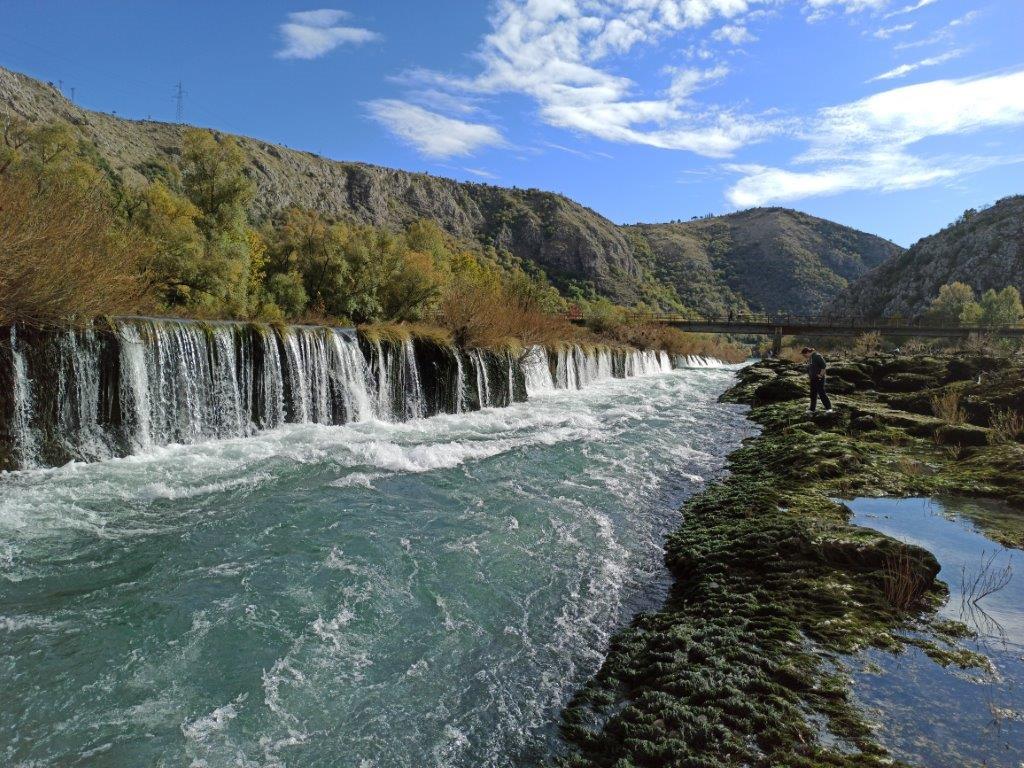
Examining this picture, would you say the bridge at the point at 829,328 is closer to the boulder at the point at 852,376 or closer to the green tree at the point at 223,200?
the boulder at the point at 852,376

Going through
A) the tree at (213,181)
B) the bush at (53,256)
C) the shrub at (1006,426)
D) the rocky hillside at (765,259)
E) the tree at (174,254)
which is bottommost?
the shrub at (1006,426)

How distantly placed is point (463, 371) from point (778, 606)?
52.0 feet

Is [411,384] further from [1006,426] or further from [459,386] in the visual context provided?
[1006,426]

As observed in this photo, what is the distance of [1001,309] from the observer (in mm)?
61312

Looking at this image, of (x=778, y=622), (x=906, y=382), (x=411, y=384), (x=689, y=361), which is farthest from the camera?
(x=689, y=361)

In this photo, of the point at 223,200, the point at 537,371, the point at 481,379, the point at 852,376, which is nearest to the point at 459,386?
the point at 481,379

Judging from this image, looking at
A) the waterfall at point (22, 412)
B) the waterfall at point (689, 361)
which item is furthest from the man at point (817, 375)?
the waterfall at point (689, 361)

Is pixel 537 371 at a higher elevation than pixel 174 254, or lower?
lower

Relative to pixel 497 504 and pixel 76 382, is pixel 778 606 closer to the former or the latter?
pixel 497 504

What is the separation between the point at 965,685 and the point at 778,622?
1.30 meters

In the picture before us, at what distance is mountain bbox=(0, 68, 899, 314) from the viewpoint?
4306 inches

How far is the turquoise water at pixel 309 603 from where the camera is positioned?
3.82 m

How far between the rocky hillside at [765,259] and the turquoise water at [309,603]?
132566mm

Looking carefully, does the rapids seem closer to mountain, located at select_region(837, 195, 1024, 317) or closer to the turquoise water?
the turquoise water
